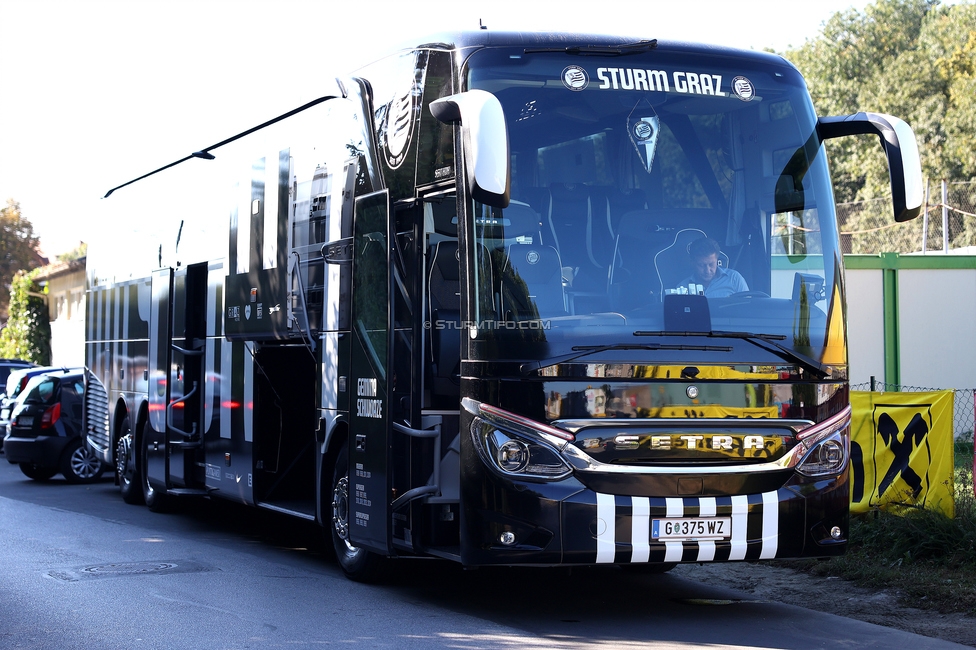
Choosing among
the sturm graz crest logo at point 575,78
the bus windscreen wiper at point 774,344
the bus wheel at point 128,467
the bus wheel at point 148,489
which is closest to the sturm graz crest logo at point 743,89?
the sturm graz crest logo at point 575,78

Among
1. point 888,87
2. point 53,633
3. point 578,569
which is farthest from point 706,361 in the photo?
point 888,87

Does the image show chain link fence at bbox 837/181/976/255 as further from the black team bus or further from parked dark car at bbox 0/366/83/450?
the black team bus

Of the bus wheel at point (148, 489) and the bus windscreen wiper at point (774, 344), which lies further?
the bus wheel at point (148, 489)

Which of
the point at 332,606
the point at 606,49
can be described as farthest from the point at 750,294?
the point at 332,606

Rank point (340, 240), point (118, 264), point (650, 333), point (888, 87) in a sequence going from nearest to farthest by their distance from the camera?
1. point (650, 333)
2. point (340, 240)
3. point (118, 264)
4. point (888, 87)

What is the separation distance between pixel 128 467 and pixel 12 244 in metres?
51.7

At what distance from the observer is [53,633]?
7312mm

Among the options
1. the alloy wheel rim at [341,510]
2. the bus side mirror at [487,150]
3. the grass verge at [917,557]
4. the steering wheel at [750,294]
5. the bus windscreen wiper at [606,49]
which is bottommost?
the grass verge at [917,557]

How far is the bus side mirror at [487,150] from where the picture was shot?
6680 mm

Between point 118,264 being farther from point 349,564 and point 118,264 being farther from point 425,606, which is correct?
point 425,606

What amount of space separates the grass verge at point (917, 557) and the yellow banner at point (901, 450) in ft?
0.75

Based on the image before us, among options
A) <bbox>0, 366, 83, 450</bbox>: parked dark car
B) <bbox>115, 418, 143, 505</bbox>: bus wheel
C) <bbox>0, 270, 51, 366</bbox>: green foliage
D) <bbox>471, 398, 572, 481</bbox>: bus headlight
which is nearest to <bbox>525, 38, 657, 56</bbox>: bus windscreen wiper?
<bbox>471, 398, 572, 481</bbox>: bus headlight

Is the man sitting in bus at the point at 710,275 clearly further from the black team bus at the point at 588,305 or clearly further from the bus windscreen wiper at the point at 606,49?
the bus windscreen wiper at the point at 606,49

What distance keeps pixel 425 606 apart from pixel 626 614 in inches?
52.6
